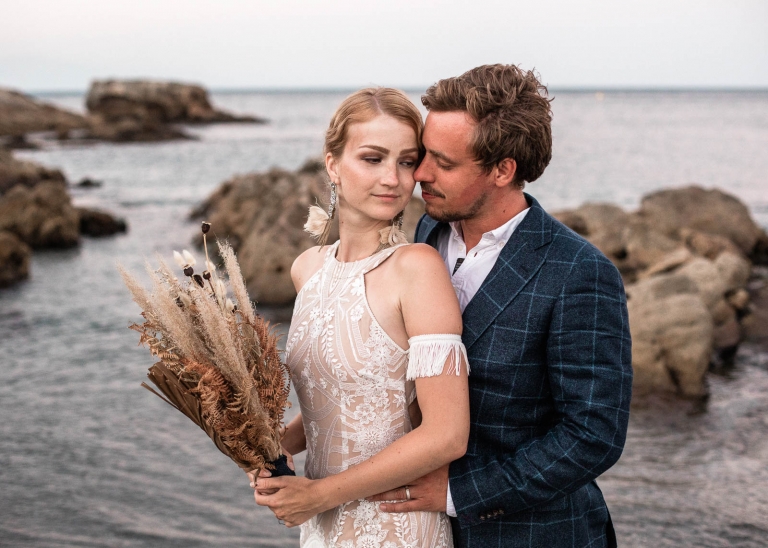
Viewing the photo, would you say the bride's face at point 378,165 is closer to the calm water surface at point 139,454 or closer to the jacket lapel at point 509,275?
the jacket lapel at point 509,275

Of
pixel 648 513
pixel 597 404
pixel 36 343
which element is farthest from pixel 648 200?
pixel 597 404

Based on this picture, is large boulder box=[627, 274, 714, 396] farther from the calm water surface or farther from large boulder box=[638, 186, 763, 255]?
large boulder box=[638, 186, 763, 255]

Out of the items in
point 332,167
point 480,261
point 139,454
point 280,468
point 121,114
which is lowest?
point 121,114

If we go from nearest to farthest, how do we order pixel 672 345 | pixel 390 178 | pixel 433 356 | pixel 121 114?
pixel 433 356
pixel 390 178
pixel 672 345
pixel 121 114

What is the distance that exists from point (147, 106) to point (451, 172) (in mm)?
71351

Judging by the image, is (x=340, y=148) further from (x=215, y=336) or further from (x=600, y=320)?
(x=600, y=320)

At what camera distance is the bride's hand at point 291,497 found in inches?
94.5

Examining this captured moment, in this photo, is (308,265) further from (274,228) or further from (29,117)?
(29,117)

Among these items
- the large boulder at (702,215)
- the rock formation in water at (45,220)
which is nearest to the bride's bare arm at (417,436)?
the large boulder at (702,215)

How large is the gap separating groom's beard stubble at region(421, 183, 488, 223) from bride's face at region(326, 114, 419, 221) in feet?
0.51

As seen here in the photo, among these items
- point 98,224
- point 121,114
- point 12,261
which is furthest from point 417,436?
point 121,114

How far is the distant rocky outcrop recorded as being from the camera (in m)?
61.8

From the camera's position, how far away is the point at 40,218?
17312mm

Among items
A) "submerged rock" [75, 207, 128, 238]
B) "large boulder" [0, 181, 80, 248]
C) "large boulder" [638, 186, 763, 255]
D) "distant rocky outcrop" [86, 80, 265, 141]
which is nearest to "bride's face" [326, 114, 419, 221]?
"large boulder" [638, 186, 763, 255]
